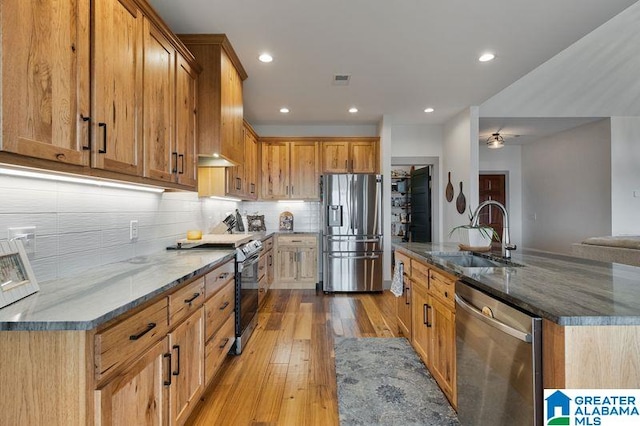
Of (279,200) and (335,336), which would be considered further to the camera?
(279,200)

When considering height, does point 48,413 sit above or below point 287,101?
below

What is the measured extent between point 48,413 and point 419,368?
7.31 feet

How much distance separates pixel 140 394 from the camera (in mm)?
1209

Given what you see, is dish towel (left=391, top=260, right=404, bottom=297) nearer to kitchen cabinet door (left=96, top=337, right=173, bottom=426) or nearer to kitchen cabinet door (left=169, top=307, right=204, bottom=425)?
kitchen cabinet door (left=169, top=307, right=204, bottom=425)

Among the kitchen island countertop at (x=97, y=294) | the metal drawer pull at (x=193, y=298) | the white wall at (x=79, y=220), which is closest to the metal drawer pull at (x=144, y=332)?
the kitchen island countertop at (x=97, y=294)

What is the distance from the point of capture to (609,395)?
3.31 ft

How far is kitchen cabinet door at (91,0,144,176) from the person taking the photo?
140 cm

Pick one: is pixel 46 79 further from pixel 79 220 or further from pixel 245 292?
pixel 245 292

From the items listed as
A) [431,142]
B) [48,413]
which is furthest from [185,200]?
[431,142]

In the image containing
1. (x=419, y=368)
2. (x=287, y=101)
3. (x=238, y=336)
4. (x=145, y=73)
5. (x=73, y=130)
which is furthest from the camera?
(x=287, y=101)

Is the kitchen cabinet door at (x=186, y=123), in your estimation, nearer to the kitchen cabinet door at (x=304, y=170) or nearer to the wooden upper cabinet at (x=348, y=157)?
the kitchen cabinet door at (x=304, y=170)

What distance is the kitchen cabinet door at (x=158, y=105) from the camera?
1828 mm

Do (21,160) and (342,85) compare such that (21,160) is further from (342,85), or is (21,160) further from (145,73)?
(342,85)

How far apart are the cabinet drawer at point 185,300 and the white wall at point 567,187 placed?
6.21m
